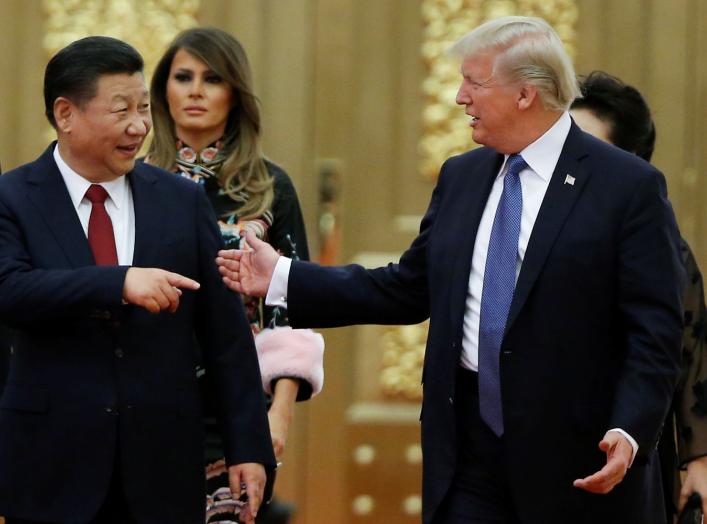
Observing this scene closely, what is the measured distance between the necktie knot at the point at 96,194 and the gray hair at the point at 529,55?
905mm

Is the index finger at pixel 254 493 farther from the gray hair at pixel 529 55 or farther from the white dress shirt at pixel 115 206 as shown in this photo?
the gray hair at pixel 529 55

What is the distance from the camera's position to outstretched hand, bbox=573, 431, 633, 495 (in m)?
3.36

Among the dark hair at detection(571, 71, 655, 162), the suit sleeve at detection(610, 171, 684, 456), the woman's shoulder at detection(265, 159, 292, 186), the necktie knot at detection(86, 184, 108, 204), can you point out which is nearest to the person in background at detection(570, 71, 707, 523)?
the dark hair at detection(571, 71, 655, 162)

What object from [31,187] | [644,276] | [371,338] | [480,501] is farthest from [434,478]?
[371,338]

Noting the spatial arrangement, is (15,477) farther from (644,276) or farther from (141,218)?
(644,276)

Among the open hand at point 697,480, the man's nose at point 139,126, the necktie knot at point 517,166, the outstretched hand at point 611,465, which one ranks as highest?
the man's nose at point 139,126

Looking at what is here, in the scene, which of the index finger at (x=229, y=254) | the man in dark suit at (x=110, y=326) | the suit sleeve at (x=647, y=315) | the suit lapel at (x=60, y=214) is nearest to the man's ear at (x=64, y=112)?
the man in dark suit at (x=110, y=326)

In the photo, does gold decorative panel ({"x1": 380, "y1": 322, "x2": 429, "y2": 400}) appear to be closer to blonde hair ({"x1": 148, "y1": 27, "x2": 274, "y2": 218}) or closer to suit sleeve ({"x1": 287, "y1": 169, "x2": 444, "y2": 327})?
blonde hair ({"x1": 148, "y1": 27, "x2": 274, "y2": 218})

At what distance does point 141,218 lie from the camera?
371 centimetres

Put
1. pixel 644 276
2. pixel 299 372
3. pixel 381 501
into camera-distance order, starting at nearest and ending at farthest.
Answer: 1. pixel 644 276
2. pixel 299 372
3. pixel 381 501

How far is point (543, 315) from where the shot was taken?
354cm

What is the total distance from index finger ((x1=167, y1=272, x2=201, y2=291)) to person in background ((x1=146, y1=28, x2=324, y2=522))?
878 mm

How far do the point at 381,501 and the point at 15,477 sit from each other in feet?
8.48

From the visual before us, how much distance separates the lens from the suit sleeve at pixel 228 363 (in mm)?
3791
